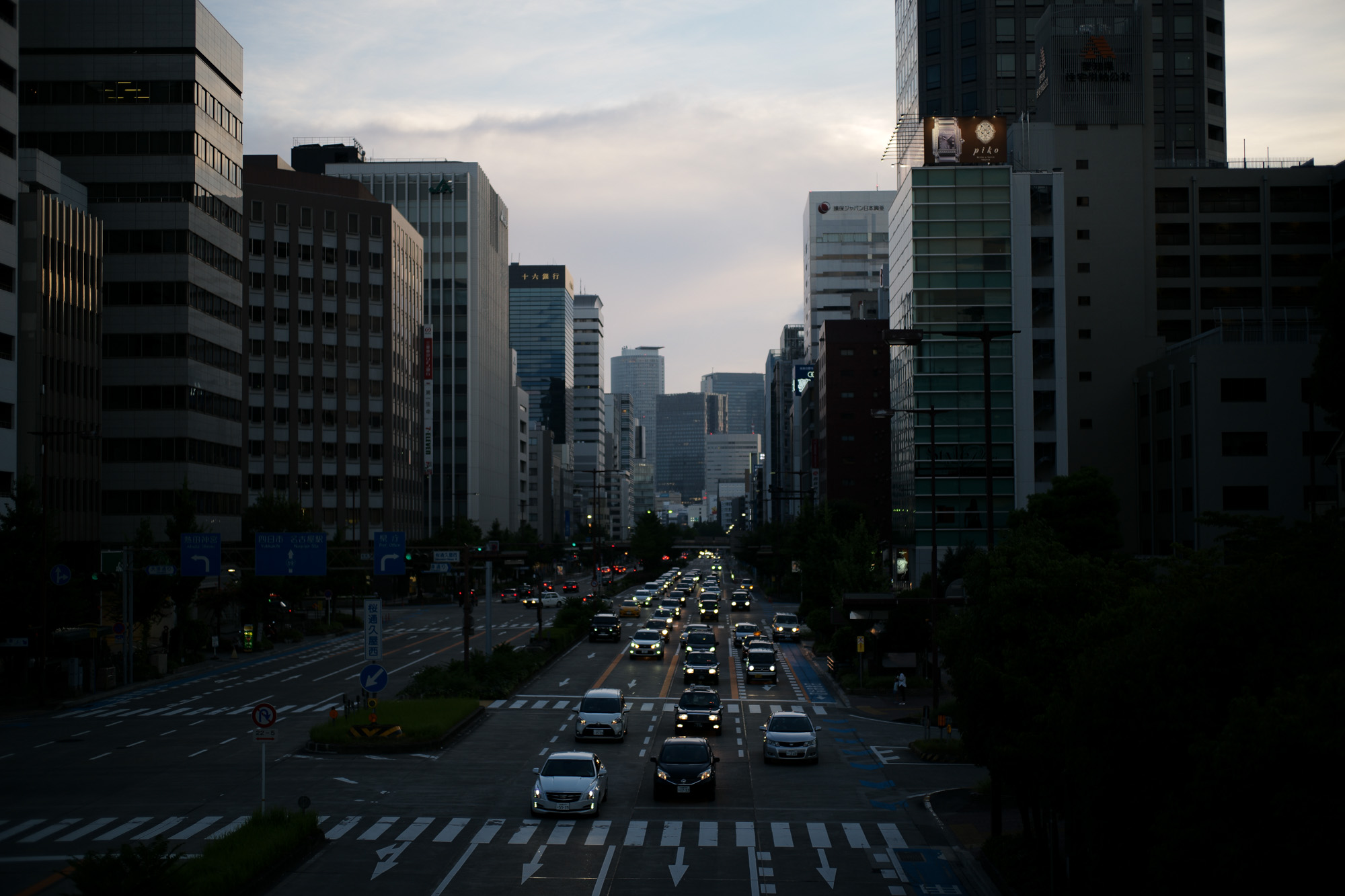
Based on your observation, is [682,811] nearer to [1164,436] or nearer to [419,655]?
[419,655]

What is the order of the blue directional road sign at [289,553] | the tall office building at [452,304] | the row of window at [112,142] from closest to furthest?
the blue directional road sign at [289,553] < the row of window at [112,142] < the tall office building at [452,304]

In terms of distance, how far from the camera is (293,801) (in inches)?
1118

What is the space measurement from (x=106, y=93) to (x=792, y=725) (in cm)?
6632

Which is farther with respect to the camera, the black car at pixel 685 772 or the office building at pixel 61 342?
the office building at pixel 61 342

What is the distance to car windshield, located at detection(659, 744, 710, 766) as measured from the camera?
29.5 meters

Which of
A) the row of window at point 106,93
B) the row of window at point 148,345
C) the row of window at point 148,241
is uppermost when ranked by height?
the row of window at point 106,93

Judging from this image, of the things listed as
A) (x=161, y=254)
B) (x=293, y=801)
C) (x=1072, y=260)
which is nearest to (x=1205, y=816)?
(x=293, y=801)

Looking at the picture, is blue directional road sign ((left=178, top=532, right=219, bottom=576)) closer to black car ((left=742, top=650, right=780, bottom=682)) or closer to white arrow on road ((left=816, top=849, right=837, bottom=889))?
black car ((left=742, top=650, right=780, bottom=682))

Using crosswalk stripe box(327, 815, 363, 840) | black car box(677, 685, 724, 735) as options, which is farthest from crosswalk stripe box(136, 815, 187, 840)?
black car box(677, 685, 724, 735)

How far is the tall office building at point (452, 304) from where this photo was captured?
159750 millimetres

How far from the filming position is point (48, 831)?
2527cm

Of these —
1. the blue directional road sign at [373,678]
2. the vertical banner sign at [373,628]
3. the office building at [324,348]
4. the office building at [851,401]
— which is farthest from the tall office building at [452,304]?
the blue directional road sign at [373,678]

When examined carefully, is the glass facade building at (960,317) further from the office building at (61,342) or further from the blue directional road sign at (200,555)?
the office building at (61,342)

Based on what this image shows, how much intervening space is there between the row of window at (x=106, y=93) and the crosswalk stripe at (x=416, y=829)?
213ft
